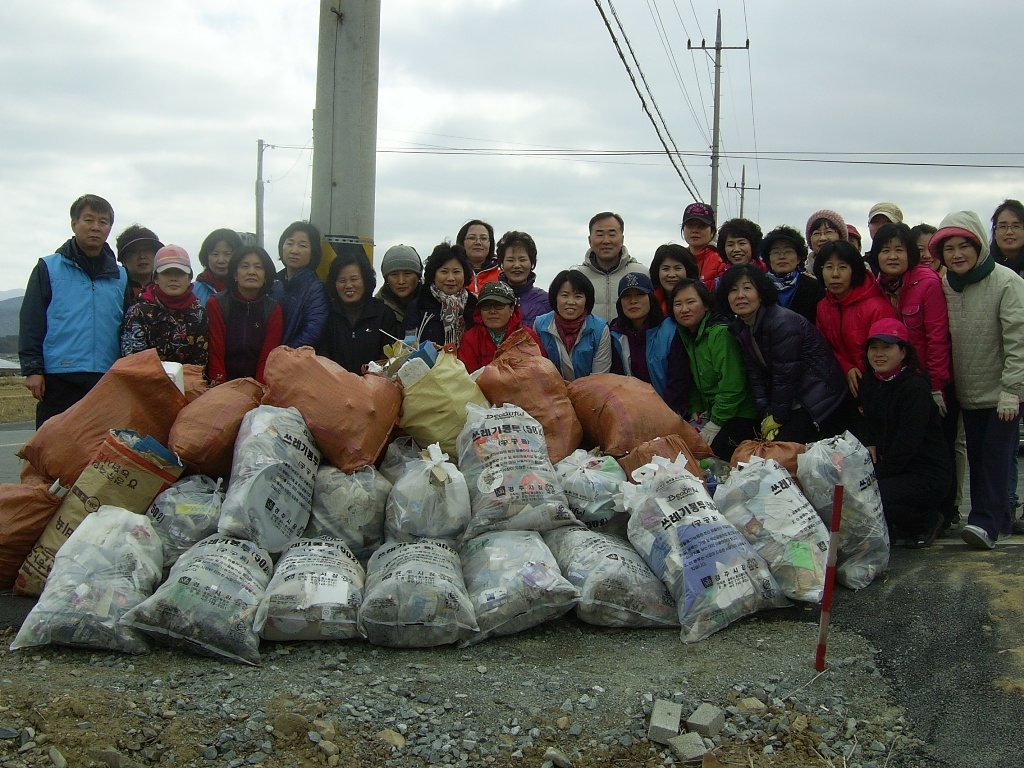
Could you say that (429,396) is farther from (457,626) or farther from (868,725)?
(868,725)

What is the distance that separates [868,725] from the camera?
9.36 ft

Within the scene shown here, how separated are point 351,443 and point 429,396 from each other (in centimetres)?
52

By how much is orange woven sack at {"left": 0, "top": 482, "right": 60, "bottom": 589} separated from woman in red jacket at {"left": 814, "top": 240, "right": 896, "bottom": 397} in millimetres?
4020

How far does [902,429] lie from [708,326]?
1.14 m

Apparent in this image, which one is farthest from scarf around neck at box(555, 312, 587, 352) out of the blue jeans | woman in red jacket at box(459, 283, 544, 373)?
→ the blue jeans

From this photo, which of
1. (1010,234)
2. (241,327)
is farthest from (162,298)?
(1010,234)

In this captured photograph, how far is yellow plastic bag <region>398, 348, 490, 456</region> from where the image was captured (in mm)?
4414

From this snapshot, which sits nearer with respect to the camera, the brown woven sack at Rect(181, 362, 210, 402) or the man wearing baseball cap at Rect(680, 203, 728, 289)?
the brown woven sack at Rect(181, 362, 210, 402)

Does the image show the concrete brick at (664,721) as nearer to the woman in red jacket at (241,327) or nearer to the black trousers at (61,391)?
the woman in red jacket at (241,327)

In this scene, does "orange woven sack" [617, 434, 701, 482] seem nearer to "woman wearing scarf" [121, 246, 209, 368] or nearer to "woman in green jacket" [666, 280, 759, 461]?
"woman in green jacket" [666, 280, 759, 461]

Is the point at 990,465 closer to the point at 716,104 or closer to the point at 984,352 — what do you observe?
the point at 984,352

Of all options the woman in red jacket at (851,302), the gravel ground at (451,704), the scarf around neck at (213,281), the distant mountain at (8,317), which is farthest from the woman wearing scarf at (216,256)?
the distant mountain at (8,317)

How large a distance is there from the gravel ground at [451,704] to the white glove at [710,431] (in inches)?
60.8

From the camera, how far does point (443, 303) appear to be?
17.1 ft
